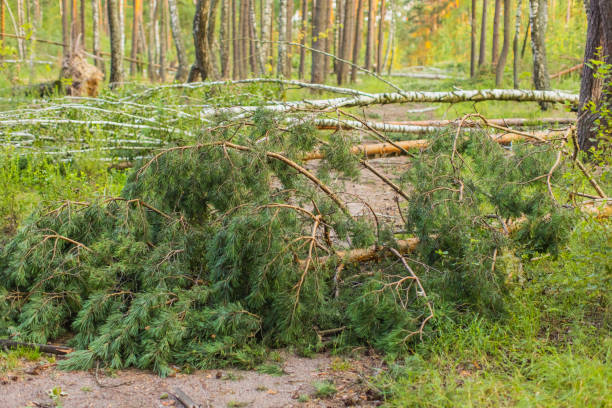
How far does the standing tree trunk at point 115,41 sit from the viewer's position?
1119cm

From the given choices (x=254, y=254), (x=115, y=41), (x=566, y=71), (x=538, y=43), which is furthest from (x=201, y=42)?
(x=566, y=71)

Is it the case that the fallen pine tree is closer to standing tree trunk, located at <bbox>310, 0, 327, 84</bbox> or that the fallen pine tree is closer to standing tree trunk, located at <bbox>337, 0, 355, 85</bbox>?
standing tree trunk, located at <bbox>310, 0, 327, 84</bbox>

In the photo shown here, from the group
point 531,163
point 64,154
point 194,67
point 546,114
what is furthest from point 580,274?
point 194,67

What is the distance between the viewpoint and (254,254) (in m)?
3.34

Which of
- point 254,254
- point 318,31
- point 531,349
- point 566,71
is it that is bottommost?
point 531,349

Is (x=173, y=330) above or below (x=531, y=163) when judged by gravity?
below

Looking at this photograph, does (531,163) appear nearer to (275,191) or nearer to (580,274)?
(580,274)

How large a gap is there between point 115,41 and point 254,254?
32.5 ft

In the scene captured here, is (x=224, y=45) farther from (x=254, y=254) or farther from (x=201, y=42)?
(x=254, y=254)

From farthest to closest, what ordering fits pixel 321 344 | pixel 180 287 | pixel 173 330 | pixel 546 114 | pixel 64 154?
1. pixel 546 114
2. pixel 64 154
3. pixel 180 287
4. pixel 321 344
5. pixel 173 330

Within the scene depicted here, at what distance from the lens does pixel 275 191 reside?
3.70 meters

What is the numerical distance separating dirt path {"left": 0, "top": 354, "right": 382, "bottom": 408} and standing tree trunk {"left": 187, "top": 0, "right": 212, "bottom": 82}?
26.8 ft

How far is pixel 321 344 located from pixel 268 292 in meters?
0.50

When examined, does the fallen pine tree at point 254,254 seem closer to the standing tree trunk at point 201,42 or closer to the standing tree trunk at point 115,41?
the standing tree trunk at point 201,42
